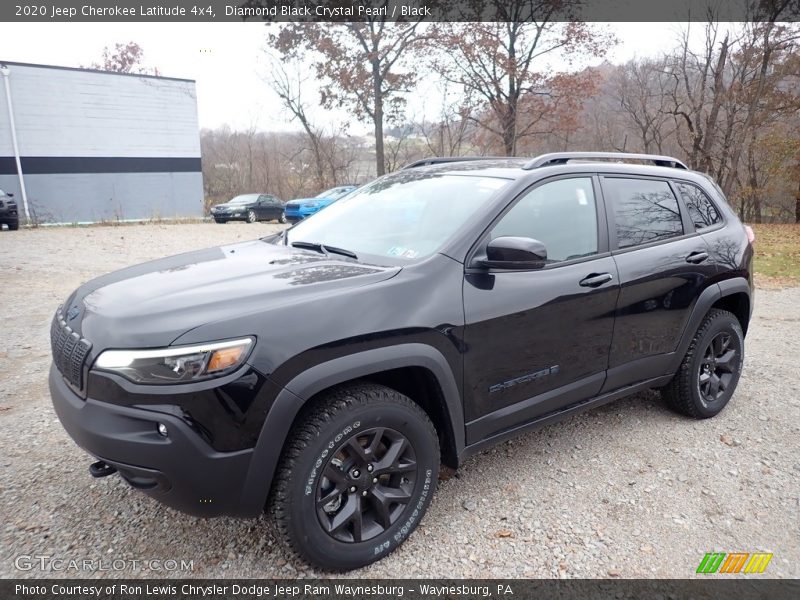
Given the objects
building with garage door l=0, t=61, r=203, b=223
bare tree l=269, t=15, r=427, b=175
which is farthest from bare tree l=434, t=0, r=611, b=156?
building with garage door l=0, t=61, r=203, b=223

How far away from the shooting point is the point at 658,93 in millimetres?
31953

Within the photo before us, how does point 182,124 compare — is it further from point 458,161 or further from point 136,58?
point 458,161

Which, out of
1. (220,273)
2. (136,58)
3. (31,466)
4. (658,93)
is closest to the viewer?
(220,273)

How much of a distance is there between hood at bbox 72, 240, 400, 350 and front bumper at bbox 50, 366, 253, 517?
28cm

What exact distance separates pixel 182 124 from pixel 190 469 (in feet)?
102

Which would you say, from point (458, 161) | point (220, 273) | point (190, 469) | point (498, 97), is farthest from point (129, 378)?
point (498, 97)

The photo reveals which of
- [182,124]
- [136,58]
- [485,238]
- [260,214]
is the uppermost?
[136,58]

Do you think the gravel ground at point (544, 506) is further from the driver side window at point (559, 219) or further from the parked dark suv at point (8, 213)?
the parked dark suv at point (8, 213)

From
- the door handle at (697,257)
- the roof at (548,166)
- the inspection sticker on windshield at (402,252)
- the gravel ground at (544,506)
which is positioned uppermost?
the roof at (548,166)

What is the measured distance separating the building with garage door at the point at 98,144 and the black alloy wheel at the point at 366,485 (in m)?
24.4

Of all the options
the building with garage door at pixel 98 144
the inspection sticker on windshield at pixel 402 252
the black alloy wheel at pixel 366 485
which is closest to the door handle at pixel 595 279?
the inspection sticker on windshield at pixel 402 252

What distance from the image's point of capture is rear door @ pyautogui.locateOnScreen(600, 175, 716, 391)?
10.7 feet

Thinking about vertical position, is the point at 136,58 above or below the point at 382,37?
above

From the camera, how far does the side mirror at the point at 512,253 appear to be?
2.51m
